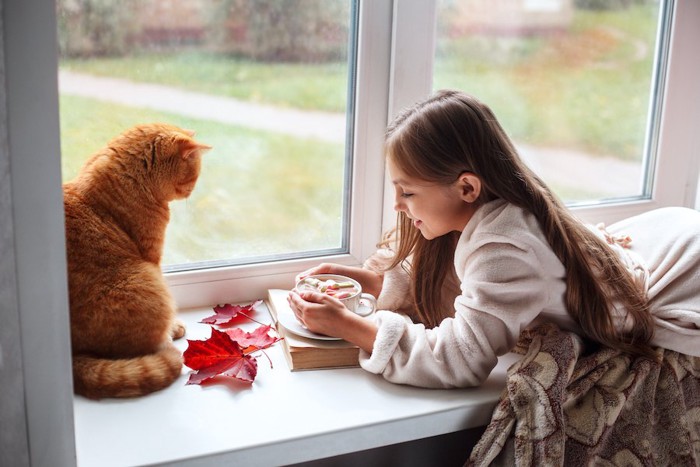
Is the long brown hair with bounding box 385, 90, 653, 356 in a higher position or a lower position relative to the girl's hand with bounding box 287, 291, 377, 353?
higher

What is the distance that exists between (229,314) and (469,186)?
0.47 metres

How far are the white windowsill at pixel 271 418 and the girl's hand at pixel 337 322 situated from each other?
2.3 inches

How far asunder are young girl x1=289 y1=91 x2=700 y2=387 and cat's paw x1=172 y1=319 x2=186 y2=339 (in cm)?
19

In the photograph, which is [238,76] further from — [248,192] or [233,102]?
[248,192]

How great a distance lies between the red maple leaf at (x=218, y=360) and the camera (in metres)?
1.09

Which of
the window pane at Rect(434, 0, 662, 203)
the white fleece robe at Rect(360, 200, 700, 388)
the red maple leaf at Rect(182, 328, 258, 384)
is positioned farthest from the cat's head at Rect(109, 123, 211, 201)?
the window pane at Rect(434, 0, 662, 203)

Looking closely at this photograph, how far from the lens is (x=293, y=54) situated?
128cm

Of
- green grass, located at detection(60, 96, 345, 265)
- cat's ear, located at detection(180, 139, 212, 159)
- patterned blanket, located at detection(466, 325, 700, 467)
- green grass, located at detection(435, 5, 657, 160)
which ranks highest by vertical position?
green grass, located at detection(435, 5, 657, 160)

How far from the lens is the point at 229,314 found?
1.28 meters

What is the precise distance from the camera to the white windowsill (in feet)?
3.04

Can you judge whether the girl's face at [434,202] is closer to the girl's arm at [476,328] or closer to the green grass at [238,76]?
the girl's arm at [476,328]

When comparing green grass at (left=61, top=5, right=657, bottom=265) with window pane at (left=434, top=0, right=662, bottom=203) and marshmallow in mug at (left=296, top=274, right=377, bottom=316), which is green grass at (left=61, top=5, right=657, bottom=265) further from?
marshmallow in mug at (left=296, top=274, right=377, bottom=316)

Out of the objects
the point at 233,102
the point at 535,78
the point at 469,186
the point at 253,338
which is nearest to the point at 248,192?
the point at 233,102

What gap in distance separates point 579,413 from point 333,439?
0.37 meters
